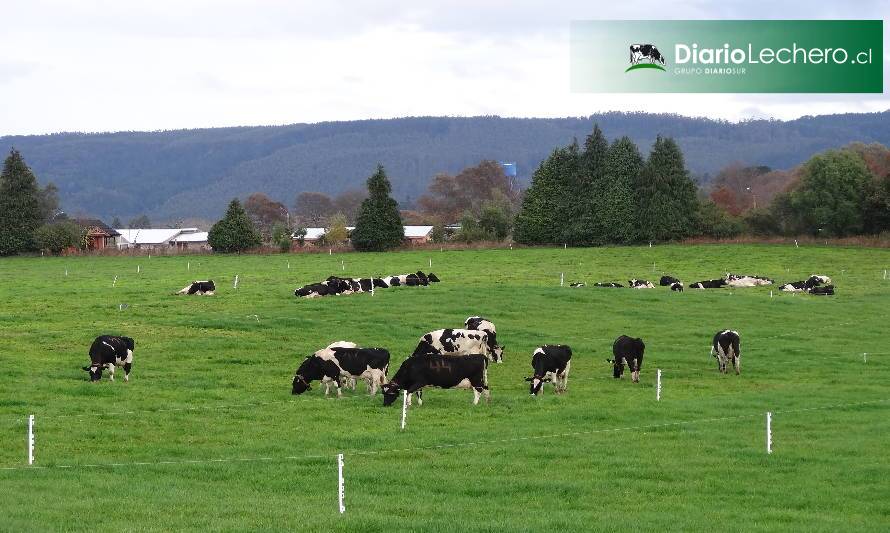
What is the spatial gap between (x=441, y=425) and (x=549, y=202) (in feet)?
271

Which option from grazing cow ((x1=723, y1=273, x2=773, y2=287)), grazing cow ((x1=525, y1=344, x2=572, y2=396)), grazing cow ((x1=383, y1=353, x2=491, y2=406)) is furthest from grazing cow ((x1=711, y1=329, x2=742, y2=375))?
grazing cow ((x1=723, y1=273, x2=773, y2=287))

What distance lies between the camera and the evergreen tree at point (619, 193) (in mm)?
105688

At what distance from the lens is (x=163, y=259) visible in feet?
305

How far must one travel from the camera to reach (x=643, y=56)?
77000mm

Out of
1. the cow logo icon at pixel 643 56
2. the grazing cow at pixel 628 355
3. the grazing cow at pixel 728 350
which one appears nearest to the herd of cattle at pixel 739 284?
the cow logo icon at pixel 643 56

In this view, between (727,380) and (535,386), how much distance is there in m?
7.55

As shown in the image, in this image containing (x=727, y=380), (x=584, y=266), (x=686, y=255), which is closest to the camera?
(x=727, y=380)

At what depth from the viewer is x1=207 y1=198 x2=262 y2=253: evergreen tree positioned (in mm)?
99625

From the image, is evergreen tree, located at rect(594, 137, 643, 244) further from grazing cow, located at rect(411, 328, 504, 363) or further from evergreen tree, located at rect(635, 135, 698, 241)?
grazing cow, located at rect(411, 328, 504, 363)

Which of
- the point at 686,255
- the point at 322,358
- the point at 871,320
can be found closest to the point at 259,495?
the point at 322,358

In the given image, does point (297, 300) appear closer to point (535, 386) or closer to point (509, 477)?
point (535, 386)

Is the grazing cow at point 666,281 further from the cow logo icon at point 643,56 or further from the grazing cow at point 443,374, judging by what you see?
the grazing cow at point 443,374

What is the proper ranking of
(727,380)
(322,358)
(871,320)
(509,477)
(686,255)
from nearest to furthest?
(509,477) → (322,358) → (727,380) → (871,320) → (686,255)

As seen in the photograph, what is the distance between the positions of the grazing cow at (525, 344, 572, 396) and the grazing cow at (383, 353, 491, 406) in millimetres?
2077
